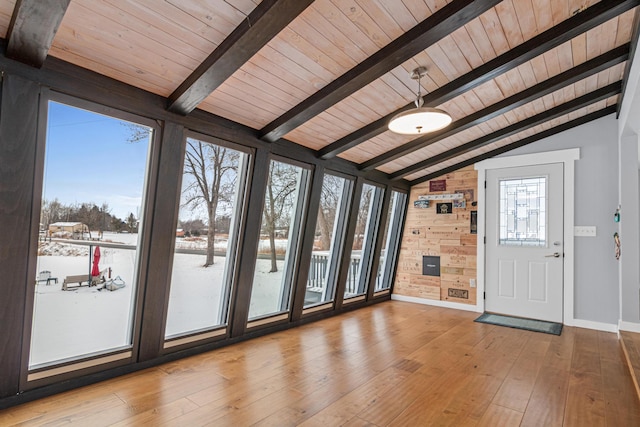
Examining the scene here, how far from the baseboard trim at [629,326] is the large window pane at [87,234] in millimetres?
5246

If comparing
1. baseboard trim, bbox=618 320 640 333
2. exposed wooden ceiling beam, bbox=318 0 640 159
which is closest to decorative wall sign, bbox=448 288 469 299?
baseboard trim, bbox=618 320 640 333

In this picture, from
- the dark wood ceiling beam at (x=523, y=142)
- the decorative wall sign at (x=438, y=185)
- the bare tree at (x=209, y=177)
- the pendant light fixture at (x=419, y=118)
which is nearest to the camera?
the pendant light fixture at (x=419, y=118)

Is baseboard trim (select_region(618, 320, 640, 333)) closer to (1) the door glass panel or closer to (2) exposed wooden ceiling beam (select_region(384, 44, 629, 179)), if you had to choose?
(1) the door glass panel

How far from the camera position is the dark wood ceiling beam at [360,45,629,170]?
3.18 metres

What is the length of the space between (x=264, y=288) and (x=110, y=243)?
178 cm

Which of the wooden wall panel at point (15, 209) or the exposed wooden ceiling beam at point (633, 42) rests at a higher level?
the exposed wooden ceiling beam at point (633, 42)

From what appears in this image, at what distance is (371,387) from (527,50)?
2950mm

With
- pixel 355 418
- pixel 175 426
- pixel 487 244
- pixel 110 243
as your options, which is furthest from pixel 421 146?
pixel 175 426

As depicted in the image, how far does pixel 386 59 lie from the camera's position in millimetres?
2541

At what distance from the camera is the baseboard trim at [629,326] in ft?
13.0

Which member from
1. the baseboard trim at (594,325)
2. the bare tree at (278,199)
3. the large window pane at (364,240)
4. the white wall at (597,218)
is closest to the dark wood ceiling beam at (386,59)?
the bare tree at (278,199)

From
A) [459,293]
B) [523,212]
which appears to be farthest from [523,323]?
[523,212]

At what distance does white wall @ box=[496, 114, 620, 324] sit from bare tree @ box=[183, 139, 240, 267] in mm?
4551

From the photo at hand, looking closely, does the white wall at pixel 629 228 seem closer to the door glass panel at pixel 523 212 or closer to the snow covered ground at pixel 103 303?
the door glass panel at pixel 523 212
